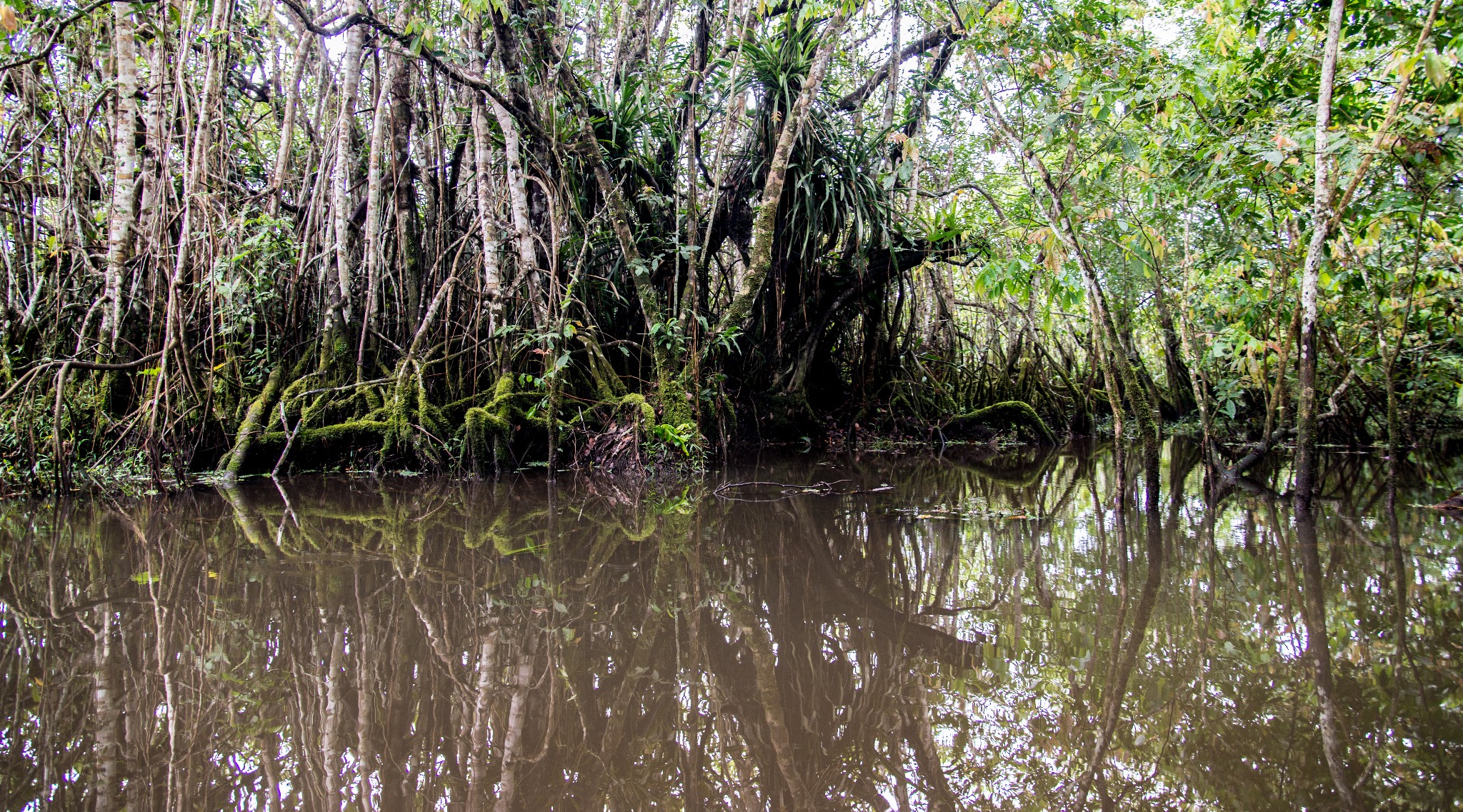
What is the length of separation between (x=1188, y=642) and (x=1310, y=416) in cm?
200

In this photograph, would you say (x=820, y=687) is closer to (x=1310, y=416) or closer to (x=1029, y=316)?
(x=1310, y=416)

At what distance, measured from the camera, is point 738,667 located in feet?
5.96

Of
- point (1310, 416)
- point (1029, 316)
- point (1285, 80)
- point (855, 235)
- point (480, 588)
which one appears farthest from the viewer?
point (1029, 316)

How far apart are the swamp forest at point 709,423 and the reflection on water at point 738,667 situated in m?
0.01

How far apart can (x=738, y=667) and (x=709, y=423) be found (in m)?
3.89

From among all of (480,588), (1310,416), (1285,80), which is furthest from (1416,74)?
(480,588)

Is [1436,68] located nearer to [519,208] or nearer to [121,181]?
[519,208]

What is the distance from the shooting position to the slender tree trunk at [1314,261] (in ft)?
10.4

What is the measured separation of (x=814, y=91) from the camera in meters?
5.31

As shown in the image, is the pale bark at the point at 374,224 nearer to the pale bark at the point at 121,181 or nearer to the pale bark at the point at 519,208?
the pale bark at the point at 519,208

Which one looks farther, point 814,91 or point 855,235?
point 855,235

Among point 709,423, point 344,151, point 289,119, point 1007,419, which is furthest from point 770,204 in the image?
point 1007,419

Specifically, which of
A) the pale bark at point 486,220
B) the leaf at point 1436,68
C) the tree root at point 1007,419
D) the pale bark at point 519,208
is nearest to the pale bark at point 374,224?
the pale bark at point 486,220

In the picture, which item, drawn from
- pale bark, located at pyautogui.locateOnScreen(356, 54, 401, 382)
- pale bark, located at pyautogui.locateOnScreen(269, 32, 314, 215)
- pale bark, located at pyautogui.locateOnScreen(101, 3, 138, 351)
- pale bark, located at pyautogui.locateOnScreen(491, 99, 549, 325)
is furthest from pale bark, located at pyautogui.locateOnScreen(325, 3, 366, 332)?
pale bark, located at pyautogui.locateOnScreen(101, 3, 138, 351)
